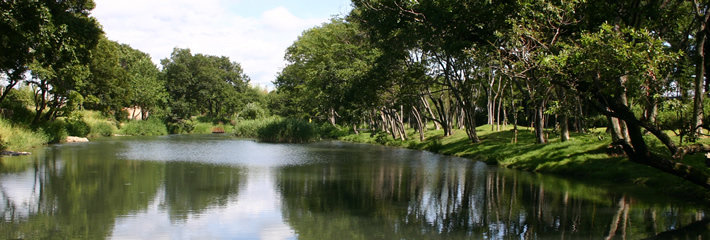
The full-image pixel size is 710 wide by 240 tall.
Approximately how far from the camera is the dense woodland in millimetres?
13141

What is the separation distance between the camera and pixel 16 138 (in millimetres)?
31047

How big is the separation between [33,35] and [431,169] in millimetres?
18283

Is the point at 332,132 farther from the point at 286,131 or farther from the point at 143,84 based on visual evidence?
the point at 143,84

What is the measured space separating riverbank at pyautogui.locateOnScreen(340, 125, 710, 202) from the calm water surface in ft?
2.81

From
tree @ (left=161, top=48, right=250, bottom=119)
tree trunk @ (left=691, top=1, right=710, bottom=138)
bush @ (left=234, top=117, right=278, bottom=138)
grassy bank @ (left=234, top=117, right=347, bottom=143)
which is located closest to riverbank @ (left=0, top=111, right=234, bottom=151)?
tree @ (left=161, top=48, right=250, bottom=119)

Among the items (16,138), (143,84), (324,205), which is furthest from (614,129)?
(143,84)

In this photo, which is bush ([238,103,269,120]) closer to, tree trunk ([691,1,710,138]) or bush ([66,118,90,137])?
bush ([66,118,90,137])

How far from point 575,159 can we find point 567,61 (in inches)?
389

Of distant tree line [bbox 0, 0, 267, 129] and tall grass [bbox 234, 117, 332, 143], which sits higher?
distant tree line [bbox 0, 0, 267, 129]

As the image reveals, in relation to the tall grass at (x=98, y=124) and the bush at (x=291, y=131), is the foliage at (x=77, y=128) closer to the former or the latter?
the tall grass at (x=98, y=124)

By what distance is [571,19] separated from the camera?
16.3 meters

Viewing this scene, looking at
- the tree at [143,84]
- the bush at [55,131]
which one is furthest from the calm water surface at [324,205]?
the tree at [143,84]

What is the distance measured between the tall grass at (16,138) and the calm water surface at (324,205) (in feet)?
20.9

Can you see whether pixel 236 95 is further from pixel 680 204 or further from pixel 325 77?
pixel 680 204
